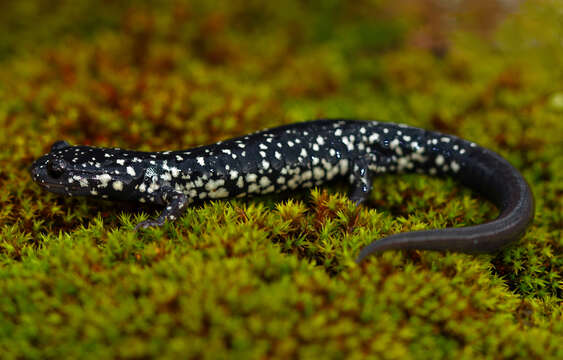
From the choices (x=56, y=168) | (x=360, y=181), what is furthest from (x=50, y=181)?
(x=360, y=181)

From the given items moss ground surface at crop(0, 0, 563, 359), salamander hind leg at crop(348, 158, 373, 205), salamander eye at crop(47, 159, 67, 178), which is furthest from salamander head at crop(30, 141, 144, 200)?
salamander hind leg at crop(348, 158, 373, 205)

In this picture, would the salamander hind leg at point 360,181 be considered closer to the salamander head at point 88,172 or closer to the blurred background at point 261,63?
the blurred background at point 261,63

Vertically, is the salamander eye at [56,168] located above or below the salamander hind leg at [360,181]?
above

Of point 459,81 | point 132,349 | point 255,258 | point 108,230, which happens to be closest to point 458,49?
point 459,81

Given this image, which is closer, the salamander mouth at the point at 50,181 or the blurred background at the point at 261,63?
the salamander mouth at the point at 50,181

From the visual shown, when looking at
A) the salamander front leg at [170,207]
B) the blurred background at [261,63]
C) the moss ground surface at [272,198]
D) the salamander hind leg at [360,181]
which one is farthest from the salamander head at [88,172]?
the salamander hind leg at [360,181]

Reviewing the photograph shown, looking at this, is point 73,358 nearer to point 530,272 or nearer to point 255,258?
point 255,258

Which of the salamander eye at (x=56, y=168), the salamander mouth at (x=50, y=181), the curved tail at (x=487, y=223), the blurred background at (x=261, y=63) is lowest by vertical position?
the curved tail at (x=487, y=223)
